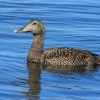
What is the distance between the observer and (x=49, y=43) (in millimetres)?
19422

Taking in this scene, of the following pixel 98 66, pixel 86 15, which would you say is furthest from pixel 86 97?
pixel 86 15

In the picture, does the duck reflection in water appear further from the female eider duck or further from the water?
the female eider duck

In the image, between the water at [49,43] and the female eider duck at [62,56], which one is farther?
the female eider duck at [62,56]

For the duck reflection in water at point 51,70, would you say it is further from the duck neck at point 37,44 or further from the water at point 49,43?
the duck neck at point 37,44

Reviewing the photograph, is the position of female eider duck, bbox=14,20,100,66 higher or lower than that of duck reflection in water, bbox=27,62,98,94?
higher

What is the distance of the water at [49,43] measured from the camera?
14.2m

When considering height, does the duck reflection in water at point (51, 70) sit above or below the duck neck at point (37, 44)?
below

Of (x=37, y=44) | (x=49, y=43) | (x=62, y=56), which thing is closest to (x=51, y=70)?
(x=62, y=56)

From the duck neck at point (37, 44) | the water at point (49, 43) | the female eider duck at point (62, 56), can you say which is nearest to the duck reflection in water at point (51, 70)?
the water at point (49, 43)

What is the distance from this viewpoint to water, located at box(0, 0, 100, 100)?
14.2 meters

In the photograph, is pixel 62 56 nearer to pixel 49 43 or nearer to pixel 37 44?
pixel 37 44

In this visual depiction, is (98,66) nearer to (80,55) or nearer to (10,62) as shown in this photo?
(80,55)

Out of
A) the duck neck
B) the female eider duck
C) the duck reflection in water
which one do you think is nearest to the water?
the duck reflection in water


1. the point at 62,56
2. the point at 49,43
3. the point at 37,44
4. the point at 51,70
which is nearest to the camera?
the point at 51,70
